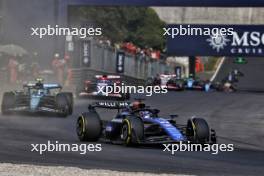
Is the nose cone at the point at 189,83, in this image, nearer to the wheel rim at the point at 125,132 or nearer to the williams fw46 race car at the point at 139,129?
the williams fw46 race car at the point at 139,129

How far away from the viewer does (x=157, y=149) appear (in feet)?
46.4

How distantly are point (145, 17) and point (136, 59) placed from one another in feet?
73.3

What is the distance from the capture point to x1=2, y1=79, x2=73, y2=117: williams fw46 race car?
69.2 feet

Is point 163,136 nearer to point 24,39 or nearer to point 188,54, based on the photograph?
point 24,39

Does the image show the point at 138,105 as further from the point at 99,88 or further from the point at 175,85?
the point at 175,85

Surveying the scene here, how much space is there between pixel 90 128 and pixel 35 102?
6.27 m

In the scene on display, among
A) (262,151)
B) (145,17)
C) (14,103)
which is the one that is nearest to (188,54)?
(145,17)

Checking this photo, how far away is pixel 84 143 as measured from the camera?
14805 millimetres

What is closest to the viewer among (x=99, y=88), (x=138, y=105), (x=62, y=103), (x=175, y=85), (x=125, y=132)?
(x=125, y=132)

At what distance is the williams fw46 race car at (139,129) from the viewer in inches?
560

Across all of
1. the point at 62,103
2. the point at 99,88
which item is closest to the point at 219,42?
the point at 99,88

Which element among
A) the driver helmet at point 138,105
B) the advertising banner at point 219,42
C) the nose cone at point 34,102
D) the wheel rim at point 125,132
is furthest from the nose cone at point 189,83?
the wheel rim at point 125,132

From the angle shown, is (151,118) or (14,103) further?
(14,103)

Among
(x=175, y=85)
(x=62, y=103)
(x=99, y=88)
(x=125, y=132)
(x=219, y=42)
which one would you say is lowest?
(x=125, y=132)
